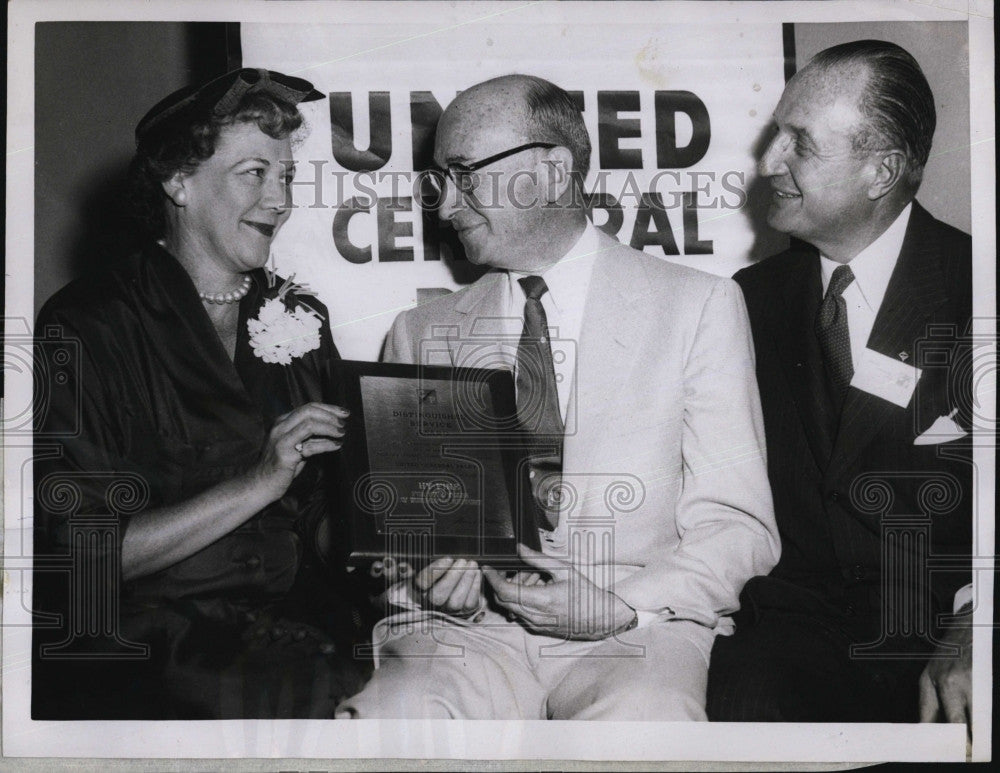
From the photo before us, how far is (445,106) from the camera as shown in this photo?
1.92 m

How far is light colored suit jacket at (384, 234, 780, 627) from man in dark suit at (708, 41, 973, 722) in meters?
0.06

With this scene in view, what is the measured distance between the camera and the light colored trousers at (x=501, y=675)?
183 cm

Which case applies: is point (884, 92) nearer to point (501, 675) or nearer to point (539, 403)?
point (539, 403)

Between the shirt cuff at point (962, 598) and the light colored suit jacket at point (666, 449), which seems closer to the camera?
the light colored suit jacket at point (666, 449)

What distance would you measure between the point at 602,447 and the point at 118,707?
1105 mm

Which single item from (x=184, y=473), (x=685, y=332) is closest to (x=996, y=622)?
(x=685, y=332)

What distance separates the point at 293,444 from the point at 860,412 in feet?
3.67

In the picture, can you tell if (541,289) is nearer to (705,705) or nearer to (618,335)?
A: (618,335)

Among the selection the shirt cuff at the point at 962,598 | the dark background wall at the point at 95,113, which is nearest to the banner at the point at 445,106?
the dark background wall at the point at 95,113

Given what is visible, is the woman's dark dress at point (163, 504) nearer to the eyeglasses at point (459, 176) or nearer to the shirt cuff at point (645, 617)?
the eyeglasses at point (459, 176)

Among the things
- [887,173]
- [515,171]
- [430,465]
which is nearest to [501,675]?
[430,465]

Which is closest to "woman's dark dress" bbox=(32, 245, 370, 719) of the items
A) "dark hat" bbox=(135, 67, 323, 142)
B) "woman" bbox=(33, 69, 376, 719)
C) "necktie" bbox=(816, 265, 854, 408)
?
"woman" bbox=(33, 69, 376, 719)

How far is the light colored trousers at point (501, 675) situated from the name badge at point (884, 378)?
0.63m

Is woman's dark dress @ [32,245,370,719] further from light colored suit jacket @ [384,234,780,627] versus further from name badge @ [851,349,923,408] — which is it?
name badge @ [851,349,923,408]
